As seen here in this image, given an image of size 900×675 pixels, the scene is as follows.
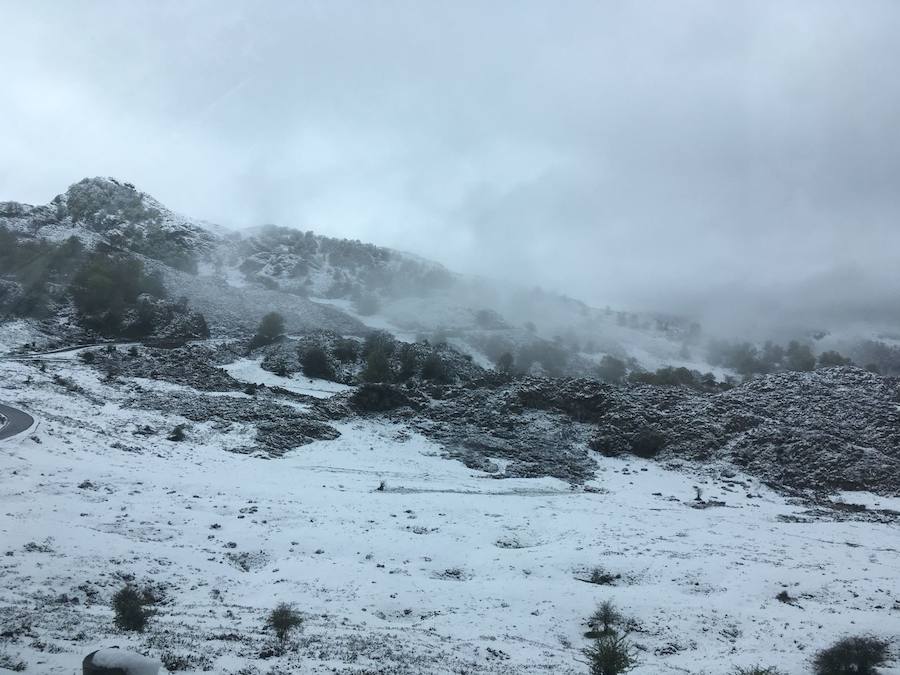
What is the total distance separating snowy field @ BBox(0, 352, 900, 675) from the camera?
14656mm

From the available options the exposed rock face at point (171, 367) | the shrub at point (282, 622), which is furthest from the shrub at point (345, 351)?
the shrub at point (282, 622)

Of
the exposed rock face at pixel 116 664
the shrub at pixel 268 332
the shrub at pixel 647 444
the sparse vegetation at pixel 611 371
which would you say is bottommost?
the exposed rock face at pixel 116 664

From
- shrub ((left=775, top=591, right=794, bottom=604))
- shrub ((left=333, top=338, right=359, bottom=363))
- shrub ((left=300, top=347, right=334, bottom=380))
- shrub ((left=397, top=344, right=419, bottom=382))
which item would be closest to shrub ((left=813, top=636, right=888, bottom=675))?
shrub ((left=775, top=591, right=794, bottom=604))

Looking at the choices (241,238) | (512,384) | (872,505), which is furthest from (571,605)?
(241,238)

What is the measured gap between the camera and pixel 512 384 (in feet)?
181

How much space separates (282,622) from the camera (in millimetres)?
14852

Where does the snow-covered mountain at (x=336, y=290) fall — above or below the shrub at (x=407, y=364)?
above

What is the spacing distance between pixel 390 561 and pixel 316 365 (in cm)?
4048

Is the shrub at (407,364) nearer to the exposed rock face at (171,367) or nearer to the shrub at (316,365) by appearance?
the shrub at (316,365)

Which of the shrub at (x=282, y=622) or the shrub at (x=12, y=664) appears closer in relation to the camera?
the shrub at (x=12, y=664)

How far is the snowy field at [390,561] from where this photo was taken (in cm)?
1466

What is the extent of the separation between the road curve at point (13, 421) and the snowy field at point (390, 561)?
77 centimetres

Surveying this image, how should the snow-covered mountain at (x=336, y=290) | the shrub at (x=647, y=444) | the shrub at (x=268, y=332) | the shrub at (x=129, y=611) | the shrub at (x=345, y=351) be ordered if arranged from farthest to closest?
A: 1. the snow-covered mountain at (x=336, y=290)
2. the shrub at (x=268, y=332)
3. the shrub at (x=345, y=351)
4. the shrub at (x=647, y=444)
5. the shrub at (x=129, y=611)

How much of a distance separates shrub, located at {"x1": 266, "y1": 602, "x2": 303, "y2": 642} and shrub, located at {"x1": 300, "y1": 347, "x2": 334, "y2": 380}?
4514 cm
